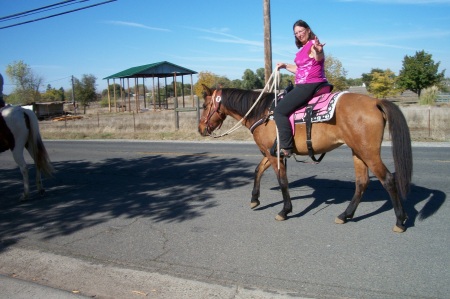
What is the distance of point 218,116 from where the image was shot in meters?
6.73

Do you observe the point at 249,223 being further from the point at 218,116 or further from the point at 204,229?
the point at 218,116

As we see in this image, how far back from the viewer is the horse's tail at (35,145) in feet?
25.5

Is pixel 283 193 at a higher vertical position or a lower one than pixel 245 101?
lower

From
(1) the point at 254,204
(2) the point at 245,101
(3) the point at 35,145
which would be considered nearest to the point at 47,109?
(3) the point at 35,145

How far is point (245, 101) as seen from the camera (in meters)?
6.36

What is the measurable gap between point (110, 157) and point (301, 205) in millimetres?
8857

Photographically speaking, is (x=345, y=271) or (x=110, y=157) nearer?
(x=345, y=271)

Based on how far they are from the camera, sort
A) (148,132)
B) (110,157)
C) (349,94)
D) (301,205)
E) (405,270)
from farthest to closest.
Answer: (148,132) → (110,157) → (301,205) → (349,94) → (405,270)

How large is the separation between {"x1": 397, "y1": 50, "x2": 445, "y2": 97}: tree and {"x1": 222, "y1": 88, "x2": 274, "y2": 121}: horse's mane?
48922 mm

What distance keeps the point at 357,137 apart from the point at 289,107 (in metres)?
1.06

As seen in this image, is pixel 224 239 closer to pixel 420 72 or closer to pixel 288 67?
pixel 288 67

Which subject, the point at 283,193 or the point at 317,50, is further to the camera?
the point at 283,193

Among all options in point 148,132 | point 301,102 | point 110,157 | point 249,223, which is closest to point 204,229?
point 249,223

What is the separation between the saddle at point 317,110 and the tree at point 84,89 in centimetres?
6452
